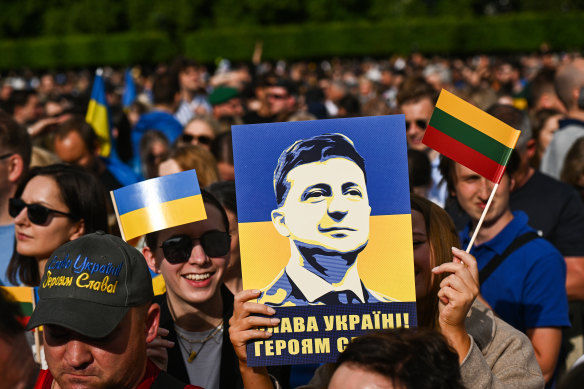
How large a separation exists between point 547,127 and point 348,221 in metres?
4.70

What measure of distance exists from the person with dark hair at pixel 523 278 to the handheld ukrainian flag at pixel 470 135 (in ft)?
2.56

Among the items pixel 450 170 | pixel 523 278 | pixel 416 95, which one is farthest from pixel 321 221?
pixel 416 95

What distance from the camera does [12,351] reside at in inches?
69.2

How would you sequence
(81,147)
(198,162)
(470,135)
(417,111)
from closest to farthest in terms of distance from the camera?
(470,135), (198,162), (81,147), (417,111)

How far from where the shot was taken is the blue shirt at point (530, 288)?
3.23 m

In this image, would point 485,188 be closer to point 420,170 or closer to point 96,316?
point 420,170

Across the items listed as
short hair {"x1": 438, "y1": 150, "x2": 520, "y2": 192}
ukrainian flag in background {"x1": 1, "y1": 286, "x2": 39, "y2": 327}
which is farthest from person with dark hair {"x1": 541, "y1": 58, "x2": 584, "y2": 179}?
ukrainian flag in background {"x1": 1, "y1": 286, "x2": 39, "y2": 327}

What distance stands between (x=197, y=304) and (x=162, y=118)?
4855 mm

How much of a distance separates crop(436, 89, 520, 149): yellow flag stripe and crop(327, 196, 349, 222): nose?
1.88 feet

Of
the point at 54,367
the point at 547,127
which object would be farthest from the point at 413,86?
the point at 54,367

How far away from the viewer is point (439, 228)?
272 centimetres

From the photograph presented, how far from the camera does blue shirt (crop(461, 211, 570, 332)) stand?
323 centimetres

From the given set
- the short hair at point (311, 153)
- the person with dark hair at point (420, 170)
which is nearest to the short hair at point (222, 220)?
the short hair at point (311, 153)

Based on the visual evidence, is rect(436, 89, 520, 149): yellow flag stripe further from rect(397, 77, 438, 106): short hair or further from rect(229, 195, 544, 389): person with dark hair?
rect(397, 77, 438, 106): short hair
